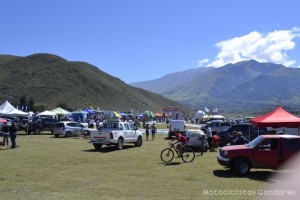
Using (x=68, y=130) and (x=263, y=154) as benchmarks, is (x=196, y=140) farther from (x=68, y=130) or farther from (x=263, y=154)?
(x=68, y=130)

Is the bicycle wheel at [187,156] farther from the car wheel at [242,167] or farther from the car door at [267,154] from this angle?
the car door at [267,154]

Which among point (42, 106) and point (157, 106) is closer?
point (42, 106)

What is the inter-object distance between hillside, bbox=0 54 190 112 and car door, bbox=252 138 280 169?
10268 centimetres

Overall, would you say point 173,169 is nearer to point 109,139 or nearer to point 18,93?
point 109,139

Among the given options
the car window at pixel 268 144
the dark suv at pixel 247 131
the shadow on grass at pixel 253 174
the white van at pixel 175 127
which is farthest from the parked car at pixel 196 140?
the white van at pixel 175 127

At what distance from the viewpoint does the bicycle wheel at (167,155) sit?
61.8ft

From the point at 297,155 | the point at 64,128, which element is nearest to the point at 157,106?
the point at 64,128

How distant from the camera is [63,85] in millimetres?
139000

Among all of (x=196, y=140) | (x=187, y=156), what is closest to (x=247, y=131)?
(x=196, y=140)

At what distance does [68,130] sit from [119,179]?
80.8 ft

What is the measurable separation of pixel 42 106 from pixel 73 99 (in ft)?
66.7

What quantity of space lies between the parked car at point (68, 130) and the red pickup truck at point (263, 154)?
23.5 meters

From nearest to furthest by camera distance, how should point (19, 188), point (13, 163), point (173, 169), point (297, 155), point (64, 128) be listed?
point (19, 188)
point (297, 155)
point (173, 169)
point (13, 163)
point (64, 128)

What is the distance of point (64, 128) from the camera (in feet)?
123
